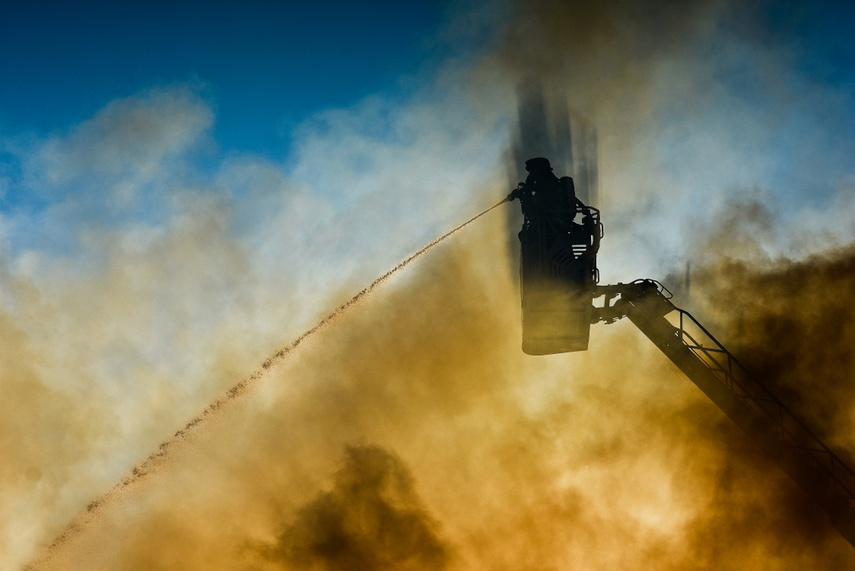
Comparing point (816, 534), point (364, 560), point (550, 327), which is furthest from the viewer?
point (364, 560)

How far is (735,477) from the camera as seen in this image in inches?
838

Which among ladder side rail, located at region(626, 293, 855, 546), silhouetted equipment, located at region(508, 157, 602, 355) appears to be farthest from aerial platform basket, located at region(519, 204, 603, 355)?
ladder side rail, located at region(626, 293, 855, 546)

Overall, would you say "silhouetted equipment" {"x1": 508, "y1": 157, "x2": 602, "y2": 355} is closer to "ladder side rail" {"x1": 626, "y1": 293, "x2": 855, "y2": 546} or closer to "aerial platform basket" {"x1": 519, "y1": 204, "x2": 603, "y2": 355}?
"aerial platform basket" {"x1": 519, "y1": 204, "x2": 603, "y2": 355}

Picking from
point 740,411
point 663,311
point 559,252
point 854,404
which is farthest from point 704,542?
point 559,252

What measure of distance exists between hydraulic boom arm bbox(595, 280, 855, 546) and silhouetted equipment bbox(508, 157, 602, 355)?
106 cm

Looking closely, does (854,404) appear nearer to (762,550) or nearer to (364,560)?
(762,550)

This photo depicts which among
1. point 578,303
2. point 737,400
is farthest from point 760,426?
point 578,303

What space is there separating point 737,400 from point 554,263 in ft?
20.8

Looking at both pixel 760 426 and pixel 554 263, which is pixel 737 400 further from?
pixel 554 263

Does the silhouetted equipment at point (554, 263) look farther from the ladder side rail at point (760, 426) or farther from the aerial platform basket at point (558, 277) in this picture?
the ladder side rail at point (760, 426)

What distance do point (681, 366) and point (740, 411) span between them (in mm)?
1820

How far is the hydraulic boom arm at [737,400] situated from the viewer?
12336 millimetres

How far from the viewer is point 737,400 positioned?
13086 millimetres

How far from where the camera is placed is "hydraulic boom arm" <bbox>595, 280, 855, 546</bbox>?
40.5ft
